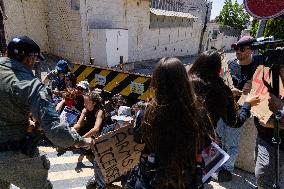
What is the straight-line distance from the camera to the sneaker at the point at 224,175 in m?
4.11

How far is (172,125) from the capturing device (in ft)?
6.30

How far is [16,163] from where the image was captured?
2.72 metres

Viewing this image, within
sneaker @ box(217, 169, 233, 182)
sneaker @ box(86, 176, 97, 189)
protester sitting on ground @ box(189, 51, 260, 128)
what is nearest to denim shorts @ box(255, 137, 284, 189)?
protester sitting on ground @ box(189, 51, 260, 128)

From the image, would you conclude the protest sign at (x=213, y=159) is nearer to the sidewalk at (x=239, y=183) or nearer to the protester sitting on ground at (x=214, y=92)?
the protester sitting on ground at (x=214, y=92)

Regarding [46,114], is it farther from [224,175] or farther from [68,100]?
[68,100]

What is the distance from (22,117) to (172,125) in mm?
1444

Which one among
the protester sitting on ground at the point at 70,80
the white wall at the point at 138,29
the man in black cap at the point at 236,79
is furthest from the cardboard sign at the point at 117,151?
the white wall at the point at 138,29

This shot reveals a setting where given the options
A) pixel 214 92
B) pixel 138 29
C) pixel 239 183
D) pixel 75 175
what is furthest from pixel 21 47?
pixel 138 29

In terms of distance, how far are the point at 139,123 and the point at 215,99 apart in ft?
3.16

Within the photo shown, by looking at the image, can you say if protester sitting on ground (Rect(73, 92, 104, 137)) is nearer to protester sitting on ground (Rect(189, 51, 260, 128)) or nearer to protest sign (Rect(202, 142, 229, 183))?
protester sitting on ground (Rect(189, 51, 260, 128))

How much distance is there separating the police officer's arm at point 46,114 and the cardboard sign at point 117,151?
687 mm

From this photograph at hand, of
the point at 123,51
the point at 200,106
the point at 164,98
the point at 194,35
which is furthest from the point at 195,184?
the point at 194,35

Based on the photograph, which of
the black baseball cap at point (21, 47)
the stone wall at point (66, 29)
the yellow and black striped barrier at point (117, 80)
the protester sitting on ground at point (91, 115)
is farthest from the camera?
the stone wall at point (66, 29)

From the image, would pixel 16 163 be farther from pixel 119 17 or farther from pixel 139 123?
pixel 119 17
